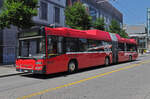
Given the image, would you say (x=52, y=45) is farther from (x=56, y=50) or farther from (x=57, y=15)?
(x=57, y=15)

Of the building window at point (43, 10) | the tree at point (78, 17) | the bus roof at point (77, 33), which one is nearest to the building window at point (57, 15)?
the building window at point (43, 10)

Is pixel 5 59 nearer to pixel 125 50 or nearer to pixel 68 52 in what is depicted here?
pixel 68 52

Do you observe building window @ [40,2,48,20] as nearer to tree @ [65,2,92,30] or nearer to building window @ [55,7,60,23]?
building window @ [55,7,60,23]

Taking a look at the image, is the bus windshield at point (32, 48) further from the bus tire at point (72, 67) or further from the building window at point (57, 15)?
the building window at point (57, 15)

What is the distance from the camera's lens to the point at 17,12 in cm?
1255

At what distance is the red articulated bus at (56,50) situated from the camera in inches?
334

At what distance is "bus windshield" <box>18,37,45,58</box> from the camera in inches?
334

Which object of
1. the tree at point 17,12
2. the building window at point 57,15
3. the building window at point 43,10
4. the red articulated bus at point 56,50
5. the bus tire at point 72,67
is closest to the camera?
the red articulated bus at point 56,50

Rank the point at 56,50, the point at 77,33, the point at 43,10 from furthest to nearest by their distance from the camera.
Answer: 1. the point at 43,10
2. the point at 77,33
3. the point at 56,50

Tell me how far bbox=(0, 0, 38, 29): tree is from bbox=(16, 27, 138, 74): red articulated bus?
362 centimetres

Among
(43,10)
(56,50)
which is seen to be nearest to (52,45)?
(56,50)

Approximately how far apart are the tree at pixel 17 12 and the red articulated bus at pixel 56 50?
3.62 metres

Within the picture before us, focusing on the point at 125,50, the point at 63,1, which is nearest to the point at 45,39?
the point at 125,50

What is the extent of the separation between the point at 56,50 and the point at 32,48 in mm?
1325
